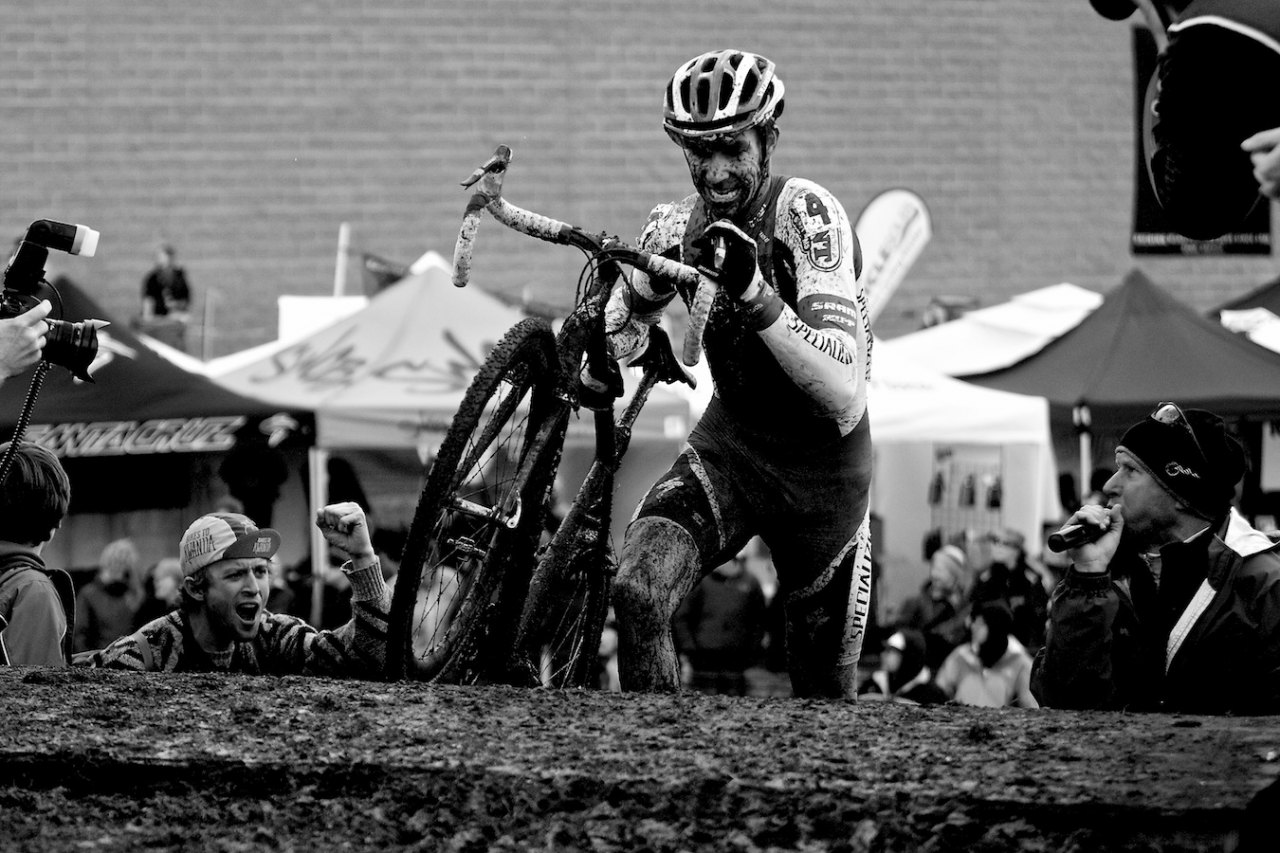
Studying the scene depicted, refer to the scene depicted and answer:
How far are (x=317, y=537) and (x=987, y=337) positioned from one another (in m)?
5.99

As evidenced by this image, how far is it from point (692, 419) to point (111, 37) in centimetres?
1062

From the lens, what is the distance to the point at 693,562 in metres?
5.30

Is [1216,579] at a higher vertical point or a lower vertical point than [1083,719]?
higher

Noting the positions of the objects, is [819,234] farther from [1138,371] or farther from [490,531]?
[1138,371]

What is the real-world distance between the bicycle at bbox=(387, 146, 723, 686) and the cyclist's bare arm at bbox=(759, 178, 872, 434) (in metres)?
0.39

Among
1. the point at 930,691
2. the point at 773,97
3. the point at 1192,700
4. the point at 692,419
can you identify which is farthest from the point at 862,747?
the point at 692,419

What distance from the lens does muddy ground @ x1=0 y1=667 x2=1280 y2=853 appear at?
140 inches

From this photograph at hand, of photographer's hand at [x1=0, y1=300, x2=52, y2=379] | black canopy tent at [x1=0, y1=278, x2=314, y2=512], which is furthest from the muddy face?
black canopy tent at [x1=0, y1=278, x2=314, y2=512]

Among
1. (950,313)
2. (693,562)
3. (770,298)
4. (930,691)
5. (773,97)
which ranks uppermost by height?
(950,313)

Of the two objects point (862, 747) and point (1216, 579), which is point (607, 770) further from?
point (1216, 579)

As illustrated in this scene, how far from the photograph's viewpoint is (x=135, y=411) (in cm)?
1147

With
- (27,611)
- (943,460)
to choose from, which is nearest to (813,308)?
(27,611)

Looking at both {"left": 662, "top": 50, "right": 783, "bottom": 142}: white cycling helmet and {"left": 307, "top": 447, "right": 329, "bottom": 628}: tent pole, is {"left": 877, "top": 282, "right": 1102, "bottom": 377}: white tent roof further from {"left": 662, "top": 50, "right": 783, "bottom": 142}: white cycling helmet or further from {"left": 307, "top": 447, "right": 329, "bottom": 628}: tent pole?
{"left": 662, "top": 50, "right": 783, "bottom": 142}: white cycling helmet

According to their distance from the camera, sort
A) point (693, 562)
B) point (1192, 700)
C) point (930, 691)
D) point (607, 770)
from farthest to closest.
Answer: point (930, 691)
point (693, 562)
point (1192, 700)
point (607, 770)
